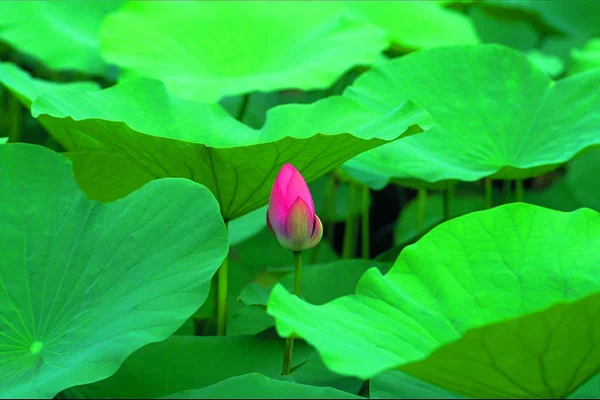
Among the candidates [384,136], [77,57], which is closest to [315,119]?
[384,136]

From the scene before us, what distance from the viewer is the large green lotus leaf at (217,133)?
35.8 inches

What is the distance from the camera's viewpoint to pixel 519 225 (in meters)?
0.88

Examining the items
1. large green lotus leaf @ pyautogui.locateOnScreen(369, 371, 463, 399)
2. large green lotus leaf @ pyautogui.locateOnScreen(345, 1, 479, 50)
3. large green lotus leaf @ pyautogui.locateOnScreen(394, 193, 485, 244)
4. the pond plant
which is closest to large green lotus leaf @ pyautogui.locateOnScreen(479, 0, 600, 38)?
large green lotus leaf @ pyautogui.locateOnScreen(345, 1, 479, 50)

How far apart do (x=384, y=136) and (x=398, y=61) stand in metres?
0.40

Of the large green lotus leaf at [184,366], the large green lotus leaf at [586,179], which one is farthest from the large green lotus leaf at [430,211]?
the large green lotus leaf at [184,366]

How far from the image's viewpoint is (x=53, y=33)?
1821 mm

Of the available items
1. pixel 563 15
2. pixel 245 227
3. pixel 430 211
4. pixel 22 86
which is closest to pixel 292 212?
pixel 245 227

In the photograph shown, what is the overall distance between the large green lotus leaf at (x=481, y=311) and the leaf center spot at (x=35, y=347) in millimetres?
272

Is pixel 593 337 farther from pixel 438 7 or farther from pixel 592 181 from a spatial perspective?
pixel 438 7

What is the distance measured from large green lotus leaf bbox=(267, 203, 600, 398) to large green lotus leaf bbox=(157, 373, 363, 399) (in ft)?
0.21

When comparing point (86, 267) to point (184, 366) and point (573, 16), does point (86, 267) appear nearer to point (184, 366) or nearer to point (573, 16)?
point (184, 366)

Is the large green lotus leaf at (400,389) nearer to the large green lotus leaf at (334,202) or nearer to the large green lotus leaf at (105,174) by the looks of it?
the large green lotus leaf at (105,174)

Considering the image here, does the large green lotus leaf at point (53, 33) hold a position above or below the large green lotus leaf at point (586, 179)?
above

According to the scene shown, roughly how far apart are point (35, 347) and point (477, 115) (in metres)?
0.76
